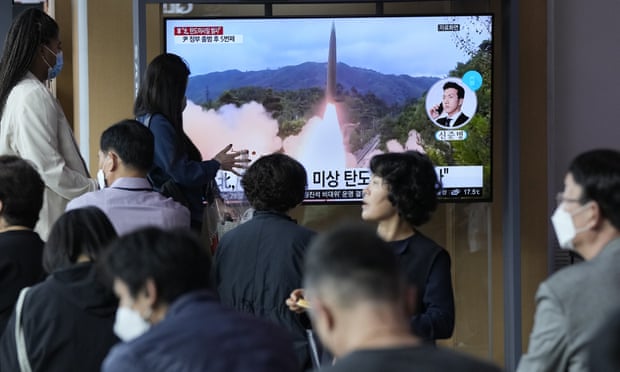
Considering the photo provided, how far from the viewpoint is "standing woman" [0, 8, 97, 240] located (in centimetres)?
446

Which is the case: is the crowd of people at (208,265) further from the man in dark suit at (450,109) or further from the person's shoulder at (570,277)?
the man in dark suit at (450,109)

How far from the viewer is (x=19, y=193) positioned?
362 cm

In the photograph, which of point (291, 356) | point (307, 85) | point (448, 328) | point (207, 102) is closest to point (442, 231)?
point (307, 85)

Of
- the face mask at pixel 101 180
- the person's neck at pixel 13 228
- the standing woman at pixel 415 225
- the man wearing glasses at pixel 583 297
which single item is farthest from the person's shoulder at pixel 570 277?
the face mask at pixel 101 180

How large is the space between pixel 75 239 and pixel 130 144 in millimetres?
1059

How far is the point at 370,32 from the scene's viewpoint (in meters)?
5.72

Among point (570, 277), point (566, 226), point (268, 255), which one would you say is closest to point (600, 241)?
point (566, 226)

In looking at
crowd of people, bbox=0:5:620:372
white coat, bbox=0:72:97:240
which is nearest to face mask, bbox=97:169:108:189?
crowd of people, bbox=0:5:620:372

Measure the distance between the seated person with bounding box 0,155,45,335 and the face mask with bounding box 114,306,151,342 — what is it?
3.24 ft

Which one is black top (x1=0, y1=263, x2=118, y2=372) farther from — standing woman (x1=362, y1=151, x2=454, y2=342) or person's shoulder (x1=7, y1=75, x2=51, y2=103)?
person's shoulder (x1=7, y1=75, x2=51, y2=103)

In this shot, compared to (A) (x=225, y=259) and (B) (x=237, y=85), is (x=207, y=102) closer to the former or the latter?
(B) (x=237, y=85)

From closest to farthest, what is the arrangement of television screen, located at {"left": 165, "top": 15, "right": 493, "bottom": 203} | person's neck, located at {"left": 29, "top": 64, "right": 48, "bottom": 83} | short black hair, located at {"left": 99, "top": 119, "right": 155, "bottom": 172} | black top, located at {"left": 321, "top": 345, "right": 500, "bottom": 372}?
black top, located at {"left": 321, "top": 345, "right": 500, "bottom": 372}, short black hair, located at {"left": 99, "top": 119, "right": 155, "bottom": 172}, person's neck, located at {"left": 29, "top": 64, "right": 48, "bottom": 83}, television screen, located at {"left": 165, "top": 15, "right": 493, "bottom": 203}

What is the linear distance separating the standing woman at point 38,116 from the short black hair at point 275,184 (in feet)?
2.98

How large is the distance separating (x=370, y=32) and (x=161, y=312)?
3.51 meters
